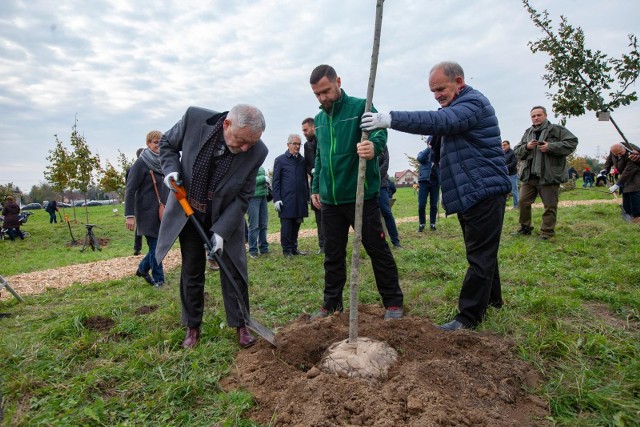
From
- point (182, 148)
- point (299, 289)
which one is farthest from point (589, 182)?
point (182, 148)

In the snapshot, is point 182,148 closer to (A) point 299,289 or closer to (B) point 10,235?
(A) point 299,289

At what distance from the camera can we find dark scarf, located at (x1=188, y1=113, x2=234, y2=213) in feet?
10.7

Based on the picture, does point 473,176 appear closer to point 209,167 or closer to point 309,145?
point 209,167

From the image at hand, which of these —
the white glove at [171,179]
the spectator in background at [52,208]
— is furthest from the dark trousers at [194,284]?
the spectator in background at [52,208]

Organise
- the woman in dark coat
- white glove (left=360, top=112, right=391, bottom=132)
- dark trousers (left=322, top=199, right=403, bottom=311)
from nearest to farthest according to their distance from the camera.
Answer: white glove (left=360, top=112, right=391, bottom=132), dark trousers (left=322, top=199, right=403, bottom=311), the woman in dark coat

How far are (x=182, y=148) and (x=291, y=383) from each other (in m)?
2.05

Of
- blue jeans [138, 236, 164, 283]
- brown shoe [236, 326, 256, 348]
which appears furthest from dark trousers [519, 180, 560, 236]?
blue jeans [138, 236, 164, 283]

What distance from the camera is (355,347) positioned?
2916 mm

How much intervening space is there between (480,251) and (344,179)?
128 centimetres

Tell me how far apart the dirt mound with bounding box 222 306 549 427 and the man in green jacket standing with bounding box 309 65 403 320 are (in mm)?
542

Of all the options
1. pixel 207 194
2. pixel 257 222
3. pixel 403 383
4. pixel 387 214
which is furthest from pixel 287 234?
pixel 403 383

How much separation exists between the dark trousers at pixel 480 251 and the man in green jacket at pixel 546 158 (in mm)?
4183

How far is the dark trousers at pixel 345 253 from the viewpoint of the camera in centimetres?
359

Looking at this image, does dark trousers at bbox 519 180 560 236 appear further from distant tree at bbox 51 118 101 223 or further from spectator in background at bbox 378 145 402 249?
distant tree at bbox 51 118 101 223
